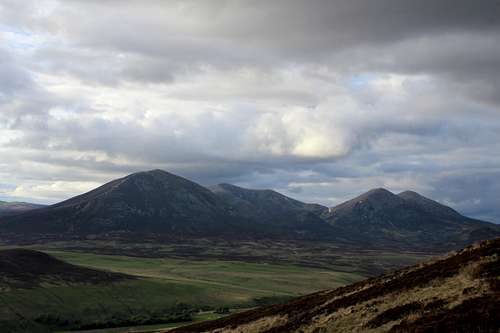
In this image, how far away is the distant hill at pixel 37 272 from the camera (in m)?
156

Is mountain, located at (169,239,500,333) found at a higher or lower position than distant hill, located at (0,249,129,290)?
higher

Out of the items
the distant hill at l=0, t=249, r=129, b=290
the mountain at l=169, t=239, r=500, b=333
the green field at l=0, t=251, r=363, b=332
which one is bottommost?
the green field at l=0, t=251, r=363, b=332

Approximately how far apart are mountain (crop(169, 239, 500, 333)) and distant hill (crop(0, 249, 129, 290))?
118563 millimetres

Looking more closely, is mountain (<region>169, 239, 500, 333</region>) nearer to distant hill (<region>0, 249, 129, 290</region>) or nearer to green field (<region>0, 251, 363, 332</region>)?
green field (<region>0, 251, 363, 332</region>)

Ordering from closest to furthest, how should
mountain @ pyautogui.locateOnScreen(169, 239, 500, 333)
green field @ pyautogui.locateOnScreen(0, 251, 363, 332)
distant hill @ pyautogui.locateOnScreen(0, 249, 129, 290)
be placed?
mountain @ pyautogui.locateOnScreen(169, 239, 500, 333) < green field @ pyautogui.locateOnScreen(0, 251, 363, 332) < distant hill @ pyautogui.locateOnScreen(0, 249, 129, 290)

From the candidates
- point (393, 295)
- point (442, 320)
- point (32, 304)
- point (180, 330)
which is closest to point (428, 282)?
point (393, 295)

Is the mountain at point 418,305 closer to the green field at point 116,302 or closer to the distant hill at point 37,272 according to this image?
the green field at point 116,302

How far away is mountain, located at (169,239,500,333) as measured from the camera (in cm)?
2995

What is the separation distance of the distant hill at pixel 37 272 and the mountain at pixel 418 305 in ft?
389

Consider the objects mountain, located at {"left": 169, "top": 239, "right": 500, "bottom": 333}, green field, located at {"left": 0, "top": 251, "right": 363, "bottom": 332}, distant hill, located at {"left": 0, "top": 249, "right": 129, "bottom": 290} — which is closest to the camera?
mountain, located at {"left": 169, "top": 239, "right": 500, "bottom": 333}

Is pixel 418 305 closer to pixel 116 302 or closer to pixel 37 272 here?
pixel 116 302

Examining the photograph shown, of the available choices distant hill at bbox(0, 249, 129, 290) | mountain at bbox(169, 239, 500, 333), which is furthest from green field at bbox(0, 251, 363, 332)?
mountain at bbox(169, 239, 500, 333)

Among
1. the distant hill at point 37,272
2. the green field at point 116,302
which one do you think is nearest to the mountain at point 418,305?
the green field at point 116,302

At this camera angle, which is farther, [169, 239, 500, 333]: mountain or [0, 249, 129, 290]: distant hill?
[0, 249, 129, 290]: distant hill
